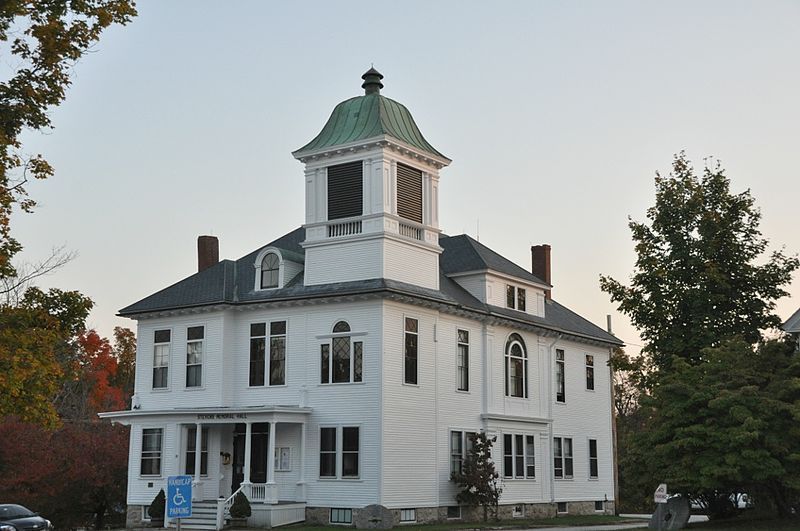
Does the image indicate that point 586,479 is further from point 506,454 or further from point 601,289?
point 601,289

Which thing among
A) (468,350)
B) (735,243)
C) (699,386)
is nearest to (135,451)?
(468,350)

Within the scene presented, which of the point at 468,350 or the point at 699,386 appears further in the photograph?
the point at 468,350

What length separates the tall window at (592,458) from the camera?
46656 mm

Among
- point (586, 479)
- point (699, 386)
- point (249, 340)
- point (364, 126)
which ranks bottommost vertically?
point (586, 479)

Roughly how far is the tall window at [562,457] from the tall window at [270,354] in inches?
542

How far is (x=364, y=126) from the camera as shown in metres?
37.4

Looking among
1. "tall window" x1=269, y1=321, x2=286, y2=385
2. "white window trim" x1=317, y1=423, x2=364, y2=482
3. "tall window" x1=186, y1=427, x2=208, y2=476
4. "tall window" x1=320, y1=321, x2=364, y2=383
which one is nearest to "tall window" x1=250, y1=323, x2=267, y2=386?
"tall window" x1=269, y1=321, x2=286, y2=385

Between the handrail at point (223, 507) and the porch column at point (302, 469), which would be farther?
the porch column at point (302, 469)

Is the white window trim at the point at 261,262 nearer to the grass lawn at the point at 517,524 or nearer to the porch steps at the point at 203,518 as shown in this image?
the porch steps at the point at 203,518

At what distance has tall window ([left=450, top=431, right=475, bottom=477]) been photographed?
37562mm

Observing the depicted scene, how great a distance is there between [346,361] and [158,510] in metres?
8.73

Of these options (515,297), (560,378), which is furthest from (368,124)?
(560,378)

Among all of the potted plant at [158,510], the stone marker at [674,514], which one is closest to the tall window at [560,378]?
the stone marker at [674,514]

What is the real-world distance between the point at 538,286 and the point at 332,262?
37.8 ft
